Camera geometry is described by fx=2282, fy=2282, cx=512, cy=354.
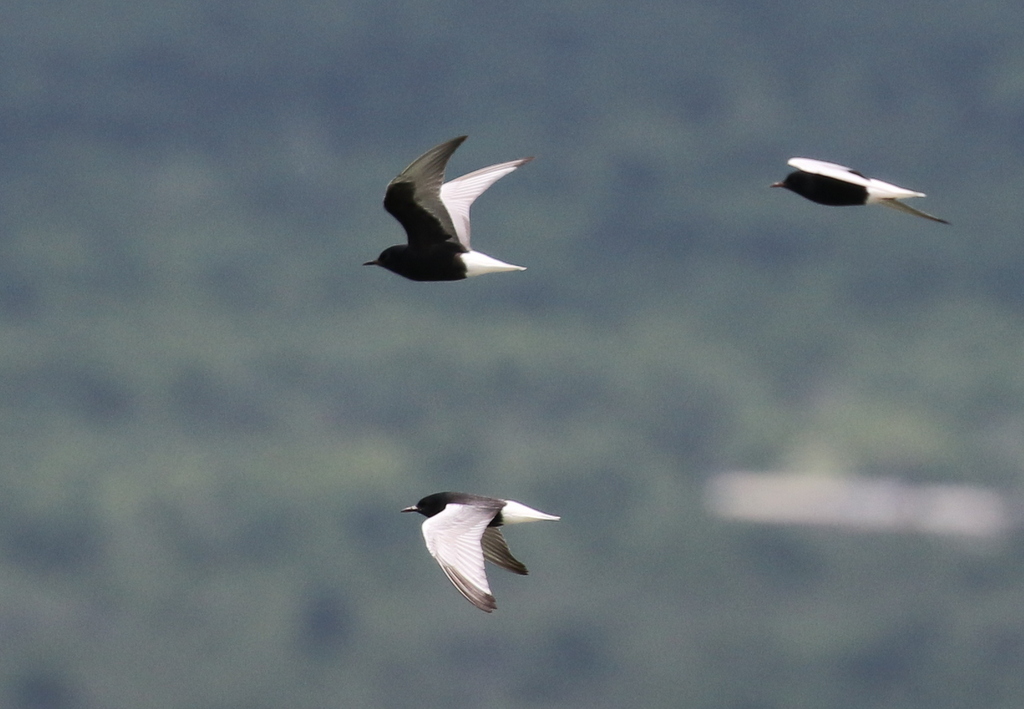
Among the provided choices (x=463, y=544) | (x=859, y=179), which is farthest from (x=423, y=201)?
(x=859, y=179)

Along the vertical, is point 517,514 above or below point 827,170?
below

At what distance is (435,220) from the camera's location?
34781 mm

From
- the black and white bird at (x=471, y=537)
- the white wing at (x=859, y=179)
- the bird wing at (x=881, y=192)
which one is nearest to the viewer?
the black and white bird at (x=471, y=537)

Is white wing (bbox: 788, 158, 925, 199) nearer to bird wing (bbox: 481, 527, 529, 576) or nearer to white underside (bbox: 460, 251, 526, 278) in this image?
white underside (bbox: 460, 251, 526, 278)

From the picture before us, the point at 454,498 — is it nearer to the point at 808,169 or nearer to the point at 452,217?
the point at 452,217

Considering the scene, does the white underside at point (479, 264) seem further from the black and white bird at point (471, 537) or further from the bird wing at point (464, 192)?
the black and white bird at point (471, 537)

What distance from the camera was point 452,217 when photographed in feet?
114

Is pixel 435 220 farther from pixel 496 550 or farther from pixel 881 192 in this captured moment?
pixel 881 192

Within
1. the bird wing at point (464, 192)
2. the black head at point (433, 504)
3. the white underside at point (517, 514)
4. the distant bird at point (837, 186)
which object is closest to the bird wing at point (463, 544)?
the white underside at point (517, 514)

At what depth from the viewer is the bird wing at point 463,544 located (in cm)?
3036

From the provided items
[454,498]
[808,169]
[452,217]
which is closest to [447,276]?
[452,217]

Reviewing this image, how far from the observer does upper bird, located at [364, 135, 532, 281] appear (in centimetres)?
3397

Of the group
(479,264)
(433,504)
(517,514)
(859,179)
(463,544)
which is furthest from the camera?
(433,504)

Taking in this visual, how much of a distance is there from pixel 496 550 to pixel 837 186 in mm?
7683
